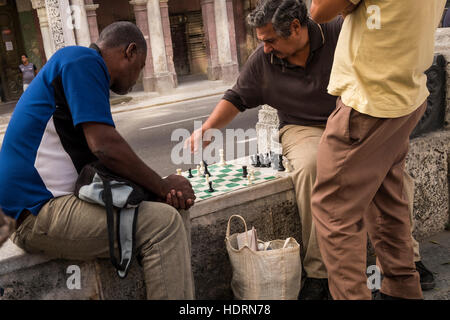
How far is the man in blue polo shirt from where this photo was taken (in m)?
2.02

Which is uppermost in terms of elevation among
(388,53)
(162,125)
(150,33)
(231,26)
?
(388,53)

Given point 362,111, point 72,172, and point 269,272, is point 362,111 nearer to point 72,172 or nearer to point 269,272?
point 269,272

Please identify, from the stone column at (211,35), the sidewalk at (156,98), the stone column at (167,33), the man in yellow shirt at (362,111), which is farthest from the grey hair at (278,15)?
the stone column at (211,35)

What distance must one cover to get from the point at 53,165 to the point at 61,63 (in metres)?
0.41

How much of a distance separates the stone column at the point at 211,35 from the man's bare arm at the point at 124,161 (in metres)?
17.1

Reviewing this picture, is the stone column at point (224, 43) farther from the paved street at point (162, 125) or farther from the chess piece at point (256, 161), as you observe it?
the chess piece at point (256, 161)

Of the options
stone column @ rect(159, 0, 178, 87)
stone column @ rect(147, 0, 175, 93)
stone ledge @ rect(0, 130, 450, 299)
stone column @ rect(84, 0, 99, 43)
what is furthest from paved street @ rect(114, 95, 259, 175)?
stone ledge @ rect(0, 130, 450, 299)

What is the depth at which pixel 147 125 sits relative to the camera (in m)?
11.5

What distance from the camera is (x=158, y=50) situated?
685 inches

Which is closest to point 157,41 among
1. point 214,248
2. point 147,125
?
point 147,125

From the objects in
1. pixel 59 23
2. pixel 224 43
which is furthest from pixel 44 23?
pixel 224 43

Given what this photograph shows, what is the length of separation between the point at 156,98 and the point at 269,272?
1437 centimetres

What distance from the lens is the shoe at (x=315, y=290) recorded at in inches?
105
